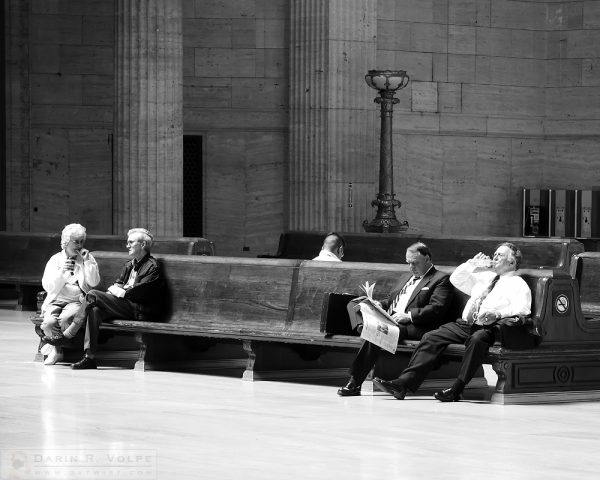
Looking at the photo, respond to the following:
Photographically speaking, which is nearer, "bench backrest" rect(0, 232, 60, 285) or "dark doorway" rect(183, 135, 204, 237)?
"bench backrest" rect(0, 232, 60, 285)

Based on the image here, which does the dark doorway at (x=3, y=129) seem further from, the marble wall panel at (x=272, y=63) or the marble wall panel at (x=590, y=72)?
the marble wall panel at (x=590, y=72)

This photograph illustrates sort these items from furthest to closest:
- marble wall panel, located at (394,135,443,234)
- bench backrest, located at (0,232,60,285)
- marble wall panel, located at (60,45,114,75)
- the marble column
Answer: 1. marble wall panel, located at (394,135,443,234)
2. marble wall panel, located at (60,45,114,75)
3. the marble column
4. bench backrest, located at (0,232,60,285)

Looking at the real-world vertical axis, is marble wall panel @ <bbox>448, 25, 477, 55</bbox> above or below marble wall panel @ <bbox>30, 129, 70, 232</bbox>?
above

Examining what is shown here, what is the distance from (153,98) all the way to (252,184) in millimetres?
4084

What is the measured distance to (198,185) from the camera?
25.7 metres

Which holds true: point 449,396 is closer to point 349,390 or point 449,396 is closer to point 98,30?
point 349,390

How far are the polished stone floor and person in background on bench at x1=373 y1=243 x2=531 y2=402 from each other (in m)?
0.19

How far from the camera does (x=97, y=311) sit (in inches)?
542

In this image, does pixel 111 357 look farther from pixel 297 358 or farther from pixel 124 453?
pixel 124 453

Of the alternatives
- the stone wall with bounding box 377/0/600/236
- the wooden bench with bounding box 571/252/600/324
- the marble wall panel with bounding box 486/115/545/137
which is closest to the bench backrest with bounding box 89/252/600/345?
the wooden bench with bounding box 571/252/600/324

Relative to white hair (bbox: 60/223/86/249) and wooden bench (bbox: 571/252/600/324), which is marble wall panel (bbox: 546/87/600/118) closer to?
wooden bench (bbox: 571/252/600/324)

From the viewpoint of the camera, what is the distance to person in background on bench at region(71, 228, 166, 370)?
45.0ft

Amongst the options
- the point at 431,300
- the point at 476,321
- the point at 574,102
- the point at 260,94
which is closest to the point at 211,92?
the point at 260,94

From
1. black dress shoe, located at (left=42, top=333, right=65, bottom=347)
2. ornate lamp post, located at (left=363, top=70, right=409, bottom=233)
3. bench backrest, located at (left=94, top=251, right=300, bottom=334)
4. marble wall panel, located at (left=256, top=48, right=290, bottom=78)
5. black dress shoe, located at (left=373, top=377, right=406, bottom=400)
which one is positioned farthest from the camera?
marble wall panel, located at (left=256, top=48, right=290, bottom=78)
